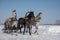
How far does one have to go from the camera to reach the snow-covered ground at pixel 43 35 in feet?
7.80

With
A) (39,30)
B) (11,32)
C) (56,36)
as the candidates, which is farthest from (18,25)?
(56,36)

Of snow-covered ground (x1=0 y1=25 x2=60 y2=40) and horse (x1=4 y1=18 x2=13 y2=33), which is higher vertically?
horse (x1=4 y1=18 x2=13 y2=33)

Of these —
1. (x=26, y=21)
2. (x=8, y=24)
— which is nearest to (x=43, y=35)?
(x=26, y=21)

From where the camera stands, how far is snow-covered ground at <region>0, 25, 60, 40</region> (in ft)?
7.80

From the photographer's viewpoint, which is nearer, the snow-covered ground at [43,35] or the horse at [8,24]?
the snow-covered ground at [43,35]

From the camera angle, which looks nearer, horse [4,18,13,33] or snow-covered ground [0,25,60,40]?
snow-covered ground [0,25,60,40]

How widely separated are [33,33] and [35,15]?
23 cm

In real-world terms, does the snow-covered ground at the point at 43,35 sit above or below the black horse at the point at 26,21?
below

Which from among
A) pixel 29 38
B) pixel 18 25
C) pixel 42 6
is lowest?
pixel 29 38

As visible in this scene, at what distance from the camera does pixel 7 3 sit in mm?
2527

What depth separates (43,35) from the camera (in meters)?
2.47

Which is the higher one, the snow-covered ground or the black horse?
the black horse

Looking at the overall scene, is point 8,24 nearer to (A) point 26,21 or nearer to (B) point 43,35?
(A) point 26,21

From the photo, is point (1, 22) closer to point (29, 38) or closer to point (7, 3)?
point (7, 3)
